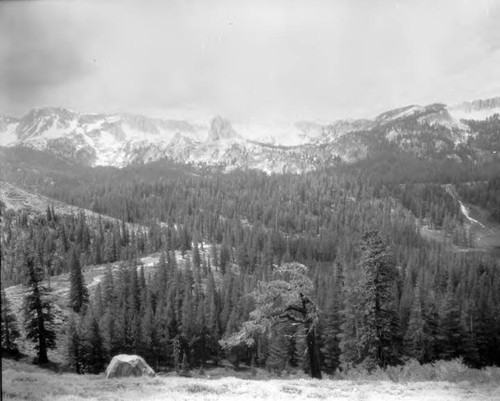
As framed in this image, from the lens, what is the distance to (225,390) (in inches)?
861

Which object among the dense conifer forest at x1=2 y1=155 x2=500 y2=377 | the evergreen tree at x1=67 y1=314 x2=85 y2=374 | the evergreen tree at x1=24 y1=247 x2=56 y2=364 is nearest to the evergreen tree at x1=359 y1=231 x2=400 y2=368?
the dense conifer forest at x1=2 y1=155 x2=500 y2=377

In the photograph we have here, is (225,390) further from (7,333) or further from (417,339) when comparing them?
(417,339)

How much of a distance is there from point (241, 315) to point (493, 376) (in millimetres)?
74594

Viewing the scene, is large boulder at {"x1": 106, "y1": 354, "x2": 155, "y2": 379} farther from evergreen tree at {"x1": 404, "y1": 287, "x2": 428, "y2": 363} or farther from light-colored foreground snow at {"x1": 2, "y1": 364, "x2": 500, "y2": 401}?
evergreen tree at {"x1": 404, "y1": 287, "x2": 428, "y2": 363}

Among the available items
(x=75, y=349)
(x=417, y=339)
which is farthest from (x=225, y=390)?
(x=417, y=339)

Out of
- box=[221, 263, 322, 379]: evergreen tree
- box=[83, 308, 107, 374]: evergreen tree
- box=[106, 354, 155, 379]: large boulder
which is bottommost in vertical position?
box=[83, 308, 107, 374]: evergreen tree

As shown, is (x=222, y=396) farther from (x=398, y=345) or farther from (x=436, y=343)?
(x=436, y=343)

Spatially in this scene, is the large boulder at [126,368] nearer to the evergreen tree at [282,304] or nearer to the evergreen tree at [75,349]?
the evergreen tree at [282,304]

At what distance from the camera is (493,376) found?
22.7 meters

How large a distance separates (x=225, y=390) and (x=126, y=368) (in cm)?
956

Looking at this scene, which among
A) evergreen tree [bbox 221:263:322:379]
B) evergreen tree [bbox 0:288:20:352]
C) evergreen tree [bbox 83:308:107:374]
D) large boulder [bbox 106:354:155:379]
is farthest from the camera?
evergreen tree [bbox 83:308:107:374]

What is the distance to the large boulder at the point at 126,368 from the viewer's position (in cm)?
2798

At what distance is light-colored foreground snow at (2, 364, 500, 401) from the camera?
64.5 feet

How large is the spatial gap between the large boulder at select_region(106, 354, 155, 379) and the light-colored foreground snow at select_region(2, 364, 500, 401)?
11.1ft
